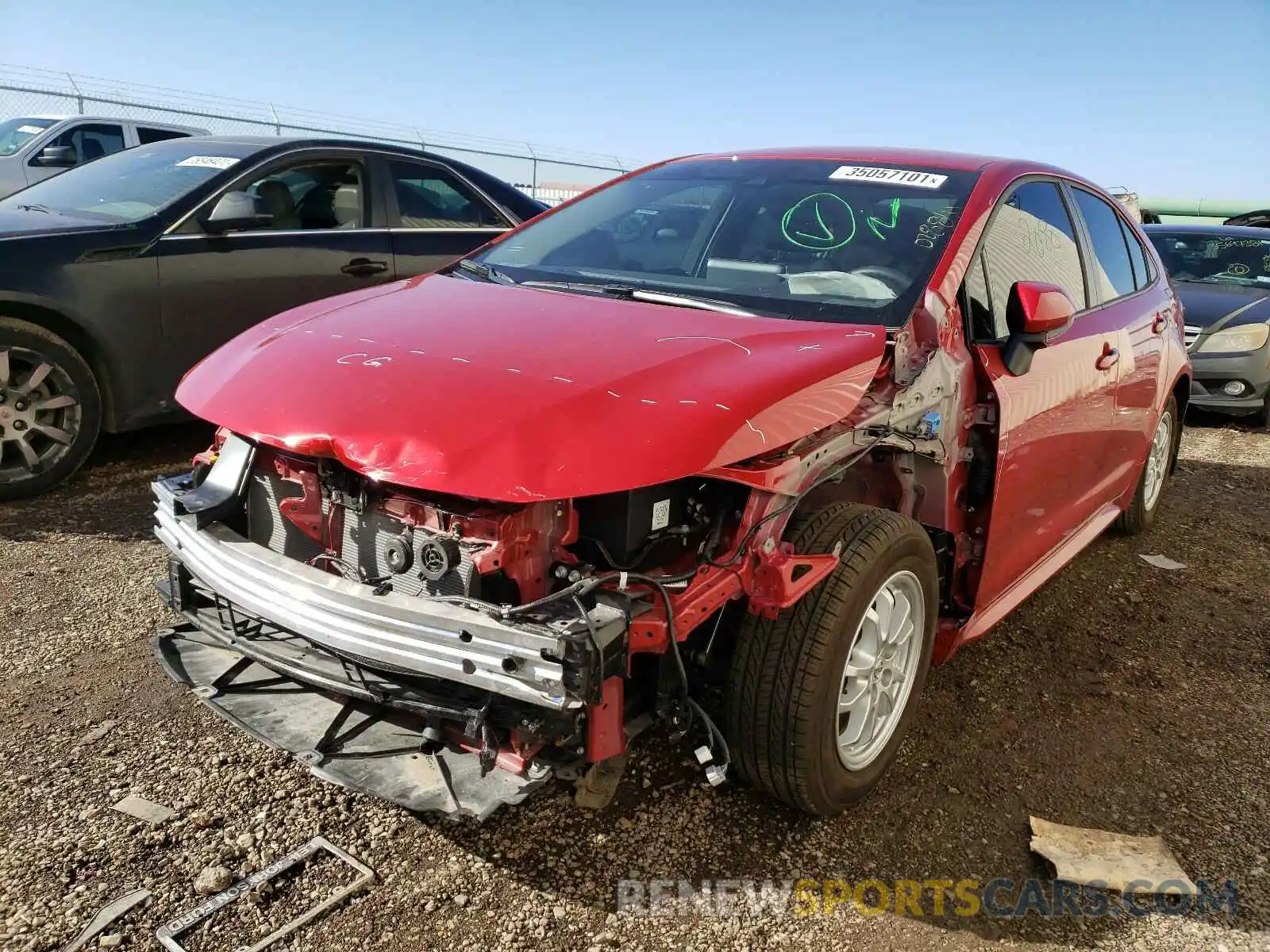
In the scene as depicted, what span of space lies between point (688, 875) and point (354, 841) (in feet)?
2.69

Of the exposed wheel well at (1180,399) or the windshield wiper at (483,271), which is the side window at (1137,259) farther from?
the windshield wiper at (483,271)

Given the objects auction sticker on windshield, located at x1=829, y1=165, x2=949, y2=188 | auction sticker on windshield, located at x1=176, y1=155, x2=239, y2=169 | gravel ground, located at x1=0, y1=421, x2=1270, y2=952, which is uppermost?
auction sticker on windshield, located at x1=829, y1=165, x2=949, y2=188

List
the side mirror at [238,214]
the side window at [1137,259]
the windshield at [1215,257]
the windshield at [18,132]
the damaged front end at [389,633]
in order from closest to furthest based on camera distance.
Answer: the damaged front end at [389,633]
the side window at [1137,259]
the side mirror at [238,214]
the windshield at [1215,257]
the windshield at [18,132]

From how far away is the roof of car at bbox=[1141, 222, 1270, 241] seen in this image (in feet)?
29.7

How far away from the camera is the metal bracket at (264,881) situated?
2.09 m

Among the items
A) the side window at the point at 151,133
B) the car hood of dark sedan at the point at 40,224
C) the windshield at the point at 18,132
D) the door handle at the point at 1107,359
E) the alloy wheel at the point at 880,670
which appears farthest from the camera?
the windshield at the point at 18,132

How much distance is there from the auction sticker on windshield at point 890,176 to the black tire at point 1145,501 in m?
2.20

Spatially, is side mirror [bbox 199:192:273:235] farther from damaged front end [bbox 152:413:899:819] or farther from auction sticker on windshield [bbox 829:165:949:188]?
auction sticker on windshield [bbox 829:165:949:188]

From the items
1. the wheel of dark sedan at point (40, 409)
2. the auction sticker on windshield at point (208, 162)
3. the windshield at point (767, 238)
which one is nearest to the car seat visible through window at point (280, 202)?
the auction sticker on windshield at point (208, 162)

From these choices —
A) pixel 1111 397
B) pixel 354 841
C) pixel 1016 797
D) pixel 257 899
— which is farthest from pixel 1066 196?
pixel 257 899

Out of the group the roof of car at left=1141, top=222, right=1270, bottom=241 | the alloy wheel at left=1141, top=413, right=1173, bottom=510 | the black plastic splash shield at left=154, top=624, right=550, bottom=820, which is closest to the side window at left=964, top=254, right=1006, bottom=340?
the black plastic splash shield at left=154, top=624, right=550, bottom=820

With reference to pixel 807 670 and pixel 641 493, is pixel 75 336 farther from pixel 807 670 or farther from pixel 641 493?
pixel 807 670

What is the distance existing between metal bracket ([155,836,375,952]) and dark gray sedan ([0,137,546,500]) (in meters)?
3.06

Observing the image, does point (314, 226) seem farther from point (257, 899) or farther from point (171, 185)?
point (257, 899)
